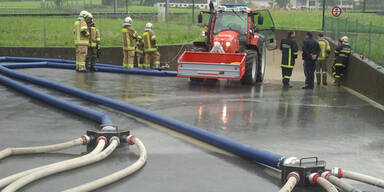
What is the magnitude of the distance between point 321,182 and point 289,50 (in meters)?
10.9

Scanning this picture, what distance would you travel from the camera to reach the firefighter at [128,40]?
1898 centimetres

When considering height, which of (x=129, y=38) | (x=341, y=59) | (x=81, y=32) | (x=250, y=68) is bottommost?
(x=250, y=68)

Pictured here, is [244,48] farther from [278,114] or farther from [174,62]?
[174,62]

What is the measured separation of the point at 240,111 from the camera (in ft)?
38.4

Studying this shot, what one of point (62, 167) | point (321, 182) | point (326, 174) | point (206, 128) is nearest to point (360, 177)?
point (326, 174)

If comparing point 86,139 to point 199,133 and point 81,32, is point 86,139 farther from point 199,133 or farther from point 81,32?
point 81,32

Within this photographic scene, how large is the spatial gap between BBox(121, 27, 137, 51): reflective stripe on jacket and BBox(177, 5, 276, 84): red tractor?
9.74 ft

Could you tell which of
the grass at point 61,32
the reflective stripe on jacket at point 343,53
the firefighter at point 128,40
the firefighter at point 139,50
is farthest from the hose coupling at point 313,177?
the grass at point 61,32

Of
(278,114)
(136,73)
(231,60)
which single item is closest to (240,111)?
(278,114)

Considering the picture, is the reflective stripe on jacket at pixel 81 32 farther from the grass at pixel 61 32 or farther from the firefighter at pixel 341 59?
the firefighter at pixel 341 59

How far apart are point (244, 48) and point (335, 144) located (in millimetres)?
8313

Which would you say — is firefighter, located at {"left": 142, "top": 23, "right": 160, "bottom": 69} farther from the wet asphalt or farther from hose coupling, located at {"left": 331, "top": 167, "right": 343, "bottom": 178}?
hose coupling, located at {"left": 331, "top": 167, "right": 343, "bottom": 178}

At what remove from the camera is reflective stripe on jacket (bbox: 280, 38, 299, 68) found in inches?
655

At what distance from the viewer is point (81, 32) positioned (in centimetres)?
1745
